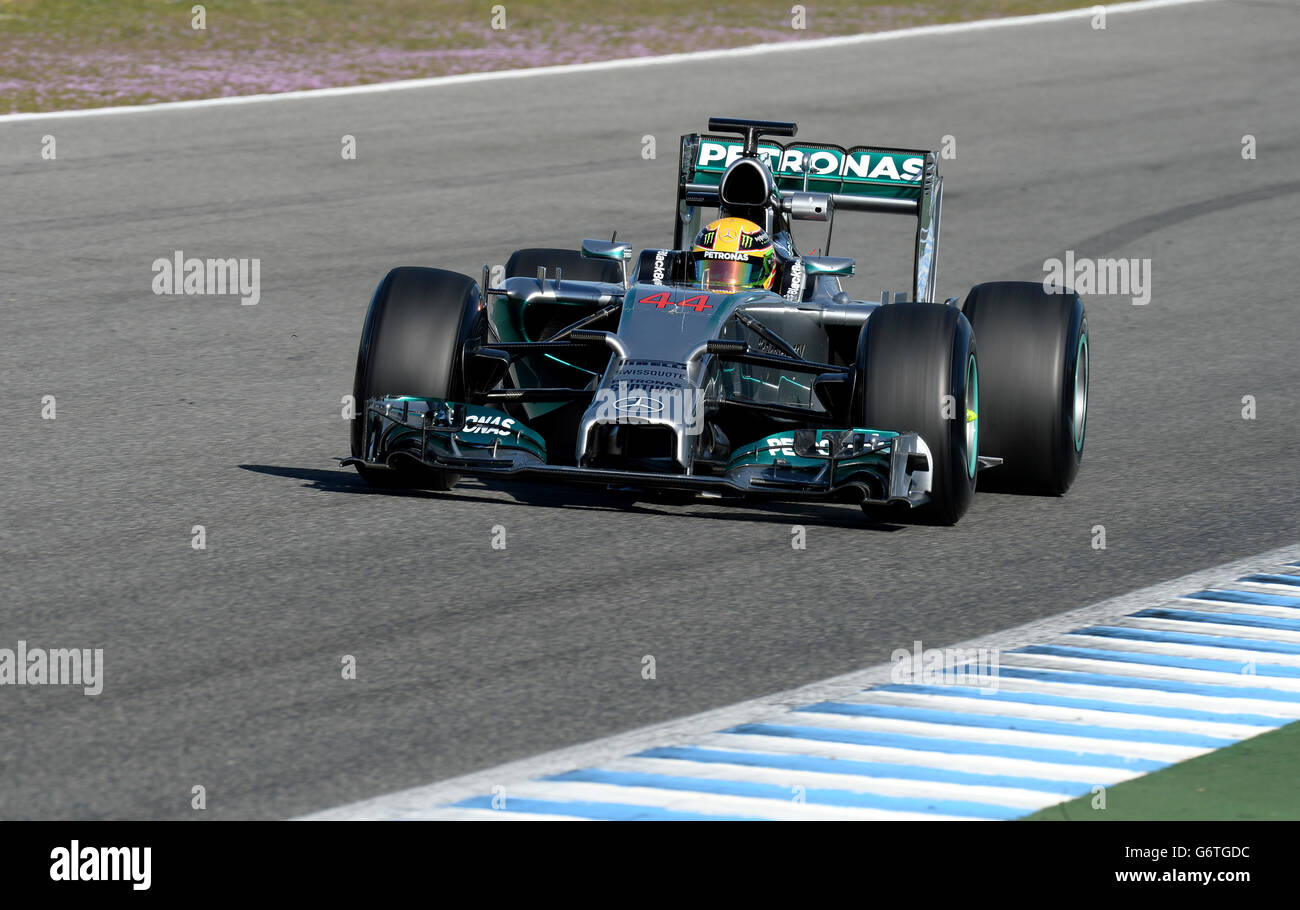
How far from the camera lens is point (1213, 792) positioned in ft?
17.4

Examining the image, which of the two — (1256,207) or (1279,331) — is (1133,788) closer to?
(1279,331)

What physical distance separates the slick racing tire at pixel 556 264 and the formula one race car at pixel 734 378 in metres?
0.57

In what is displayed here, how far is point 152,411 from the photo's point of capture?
9.69 meters

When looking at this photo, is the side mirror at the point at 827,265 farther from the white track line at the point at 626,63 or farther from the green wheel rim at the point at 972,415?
the white track line at the point at 626,63

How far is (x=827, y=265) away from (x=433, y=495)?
2.05 m

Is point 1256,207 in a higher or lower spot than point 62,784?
higher

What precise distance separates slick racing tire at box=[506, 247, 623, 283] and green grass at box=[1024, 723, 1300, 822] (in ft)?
16.0

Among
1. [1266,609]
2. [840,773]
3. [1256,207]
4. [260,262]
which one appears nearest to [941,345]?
[1266,609]

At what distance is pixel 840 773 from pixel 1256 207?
40.8ft

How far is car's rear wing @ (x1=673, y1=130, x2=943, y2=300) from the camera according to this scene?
31.2 ft
